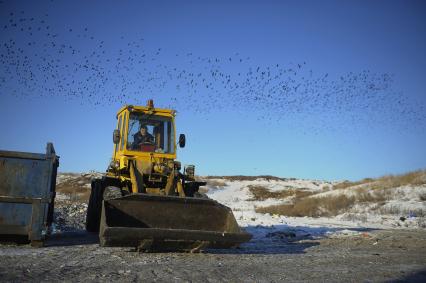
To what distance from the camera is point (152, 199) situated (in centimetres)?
750

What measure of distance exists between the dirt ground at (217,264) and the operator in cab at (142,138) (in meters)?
2.39

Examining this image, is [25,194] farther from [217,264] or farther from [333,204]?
[333,204]

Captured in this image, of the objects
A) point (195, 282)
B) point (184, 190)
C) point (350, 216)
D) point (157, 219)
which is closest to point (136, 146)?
point (184, 190)

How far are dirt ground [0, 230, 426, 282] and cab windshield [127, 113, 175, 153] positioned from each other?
2442 millimetres

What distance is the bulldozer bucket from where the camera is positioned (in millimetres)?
6406

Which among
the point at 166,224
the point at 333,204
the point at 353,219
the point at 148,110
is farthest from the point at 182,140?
the point at 333,204

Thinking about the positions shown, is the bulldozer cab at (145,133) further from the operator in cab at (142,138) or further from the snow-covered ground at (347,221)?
the snow-covered ground at (347,221)

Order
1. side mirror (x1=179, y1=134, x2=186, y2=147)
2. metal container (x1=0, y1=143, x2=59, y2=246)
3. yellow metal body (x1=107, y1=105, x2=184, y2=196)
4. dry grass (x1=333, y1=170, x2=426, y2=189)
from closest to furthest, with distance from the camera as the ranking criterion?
metal container (x1=0, y1=143, x2=59, y2=246) → yellow metal body (x1=107, y1=105, x2=184, y2=196) → side mirror (x1=179, y1=134, x2=186, y2=147) → dry grass (x1=333, y1=170, x2=426, y2=189)

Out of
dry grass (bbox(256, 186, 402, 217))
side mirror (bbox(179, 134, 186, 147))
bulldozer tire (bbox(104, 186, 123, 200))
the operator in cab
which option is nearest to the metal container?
bulldozer tire (bbox(104, 186, 123, 200))

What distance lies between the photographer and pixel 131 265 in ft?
20.2

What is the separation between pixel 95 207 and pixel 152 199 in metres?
3.18

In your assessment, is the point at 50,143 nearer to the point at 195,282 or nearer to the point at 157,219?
the point at 157,219

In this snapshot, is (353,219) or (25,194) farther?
(353,219)

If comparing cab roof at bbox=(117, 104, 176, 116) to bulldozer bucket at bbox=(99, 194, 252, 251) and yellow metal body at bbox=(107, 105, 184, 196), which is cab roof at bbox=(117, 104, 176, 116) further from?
bulldozer bucket at bbox=(99, 194, 252, 251)
